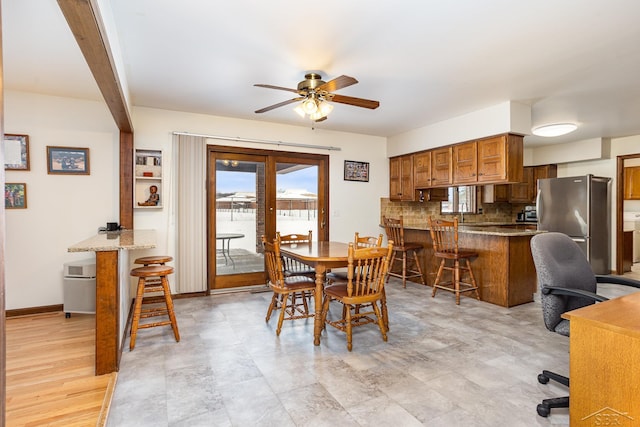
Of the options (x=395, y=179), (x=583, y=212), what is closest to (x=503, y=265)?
(x=395, y=179)

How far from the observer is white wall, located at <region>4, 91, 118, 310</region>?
3.59 metres

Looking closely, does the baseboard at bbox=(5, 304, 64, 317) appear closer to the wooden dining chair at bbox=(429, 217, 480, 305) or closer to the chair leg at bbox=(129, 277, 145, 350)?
the chair leg at bbox=(129, 277, 145, 350)

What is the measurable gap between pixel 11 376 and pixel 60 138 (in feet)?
8.28

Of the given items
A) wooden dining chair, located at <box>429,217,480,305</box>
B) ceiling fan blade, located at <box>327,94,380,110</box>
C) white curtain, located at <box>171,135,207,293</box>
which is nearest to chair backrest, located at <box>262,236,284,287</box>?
ceiling fan blade, located at <box>327,94,380,110</box>

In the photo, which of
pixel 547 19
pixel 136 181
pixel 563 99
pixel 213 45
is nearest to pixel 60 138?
pixel 136 181

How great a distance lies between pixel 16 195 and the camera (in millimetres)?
3580

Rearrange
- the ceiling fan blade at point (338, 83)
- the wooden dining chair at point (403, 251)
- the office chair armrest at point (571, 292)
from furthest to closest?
1. the wooden dining chair at point (403, 251)
2. the ceiling fan blade at point (338, 83)
3. the office chair armrest at point (571, 292)

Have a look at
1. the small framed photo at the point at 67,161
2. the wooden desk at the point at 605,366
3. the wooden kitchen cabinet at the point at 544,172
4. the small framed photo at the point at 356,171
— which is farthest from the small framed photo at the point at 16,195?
the wooden kitchen cabinet at the point at 544,172

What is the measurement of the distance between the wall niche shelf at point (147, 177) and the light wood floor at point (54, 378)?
1476 mm

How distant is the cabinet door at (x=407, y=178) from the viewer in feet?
18.0

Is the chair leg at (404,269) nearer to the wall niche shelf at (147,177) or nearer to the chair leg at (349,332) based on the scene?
the chair leg at (349,332)

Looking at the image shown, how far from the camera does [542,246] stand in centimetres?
202

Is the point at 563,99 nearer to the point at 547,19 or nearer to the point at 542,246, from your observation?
the point at 547,19

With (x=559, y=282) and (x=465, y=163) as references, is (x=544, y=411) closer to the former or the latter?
(x=559, y=282)
